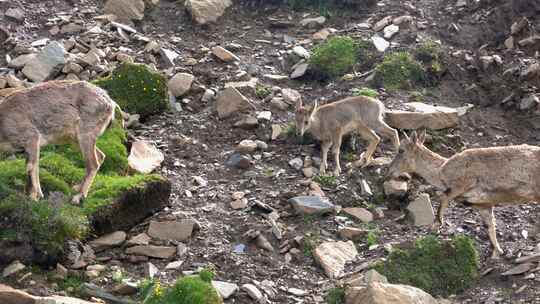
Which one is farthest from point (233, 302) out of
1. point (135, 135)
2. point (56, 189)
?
point (135, 135)

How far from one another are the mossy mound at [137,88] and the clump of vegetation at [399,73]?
4376 mm

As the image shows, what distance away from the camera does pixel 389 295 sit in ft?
34.9

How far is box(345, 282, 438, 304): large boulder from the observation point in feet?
34.7

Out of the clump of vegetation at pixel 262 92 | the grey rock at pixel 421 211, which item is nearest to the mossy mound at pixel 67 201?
the clump of vegetation at pixel 262 92

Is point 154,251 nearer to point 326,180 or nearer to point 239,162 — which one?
point 239,162

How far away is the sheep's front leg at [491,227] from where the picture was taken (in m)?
12.1

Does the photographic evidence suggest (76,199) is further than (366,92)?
No

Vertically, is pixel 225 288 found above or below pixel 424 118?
above

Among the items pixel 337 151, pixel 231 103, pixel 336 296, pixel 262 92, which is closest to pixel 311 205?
pixel 337 151

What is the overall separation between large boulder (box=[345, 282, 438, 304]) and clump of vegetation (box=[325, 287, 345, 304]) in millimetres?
200

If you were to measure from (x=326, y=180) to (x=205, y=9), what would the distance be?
23.5ft

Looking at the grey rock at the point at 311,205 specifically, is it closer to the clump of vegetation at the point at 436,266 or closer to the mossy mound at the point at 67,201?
the clump of vegetation at the point at 436,266

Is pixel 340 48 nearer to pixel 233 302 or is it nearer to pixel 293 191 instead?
pixel 293 191

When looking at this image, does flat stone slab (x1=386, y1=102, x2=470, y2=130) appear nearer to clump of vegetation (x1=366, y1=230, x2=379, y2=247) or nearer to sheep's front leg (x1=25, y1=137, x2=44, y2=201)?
clump of vegetation (x1=366, y1=230, x2=379, y2=247)
